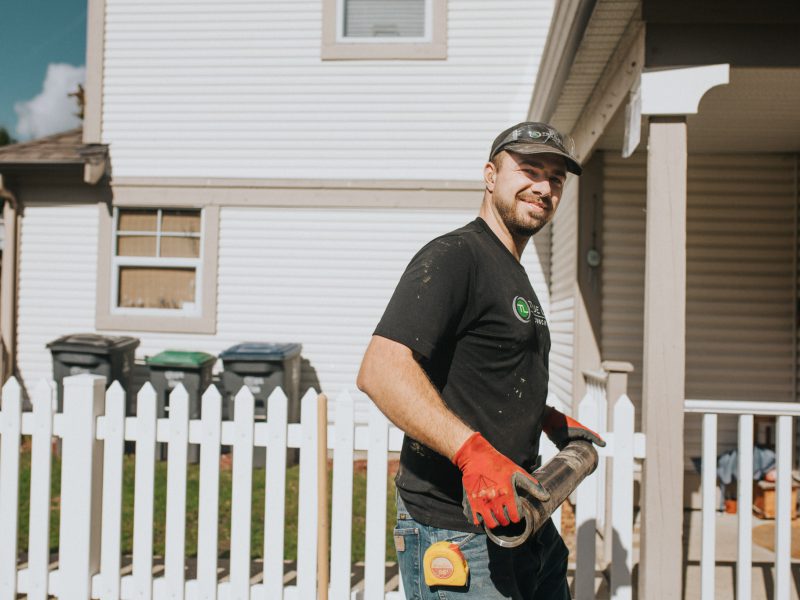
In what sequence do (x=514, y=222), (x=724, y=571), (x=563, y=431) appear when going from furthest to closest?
1. (x=724, y=571)
2. (x=563, y=431)
3. (x=514, y=222)

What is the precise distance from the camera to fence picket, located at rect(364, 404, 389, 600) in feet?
10.9

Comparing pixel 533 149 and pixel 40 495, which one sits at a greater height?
pixel 533 149

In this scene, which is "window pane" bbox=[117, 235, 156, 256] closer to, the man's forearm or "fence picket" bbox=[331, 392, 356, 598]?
"fence picket" bbox=[331, 392, 356, 598]

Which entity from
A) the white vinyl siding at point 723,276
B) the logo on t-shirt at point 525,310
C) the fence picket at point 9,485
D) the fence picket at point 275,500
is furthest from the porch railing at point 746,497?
the fence picket at point 9,485

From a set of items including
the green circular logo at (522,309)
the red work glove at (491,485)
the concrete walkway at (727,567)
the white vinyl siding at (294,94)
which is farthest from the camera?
the white vinyl siding at (294,94)

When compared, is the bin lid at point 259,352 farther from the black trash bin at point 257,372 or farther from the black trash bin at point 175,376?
the black trash bin at point 175,376

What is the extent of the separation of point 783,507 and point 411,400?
2.57 m

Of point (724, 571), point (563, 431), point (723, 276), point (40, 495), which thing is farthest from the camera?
point (723, 276)

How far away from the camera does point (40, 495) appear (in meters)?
3.66

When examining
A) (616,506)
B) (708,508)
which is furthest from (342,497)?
(708,508)

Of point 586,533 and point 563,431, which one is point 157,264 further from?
point 563,431

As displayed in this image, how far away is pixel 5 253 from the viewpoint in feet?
29.1

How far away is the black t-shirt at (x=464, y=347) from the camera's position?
5.67ft

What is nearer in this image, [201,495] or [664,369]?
[664,369]
